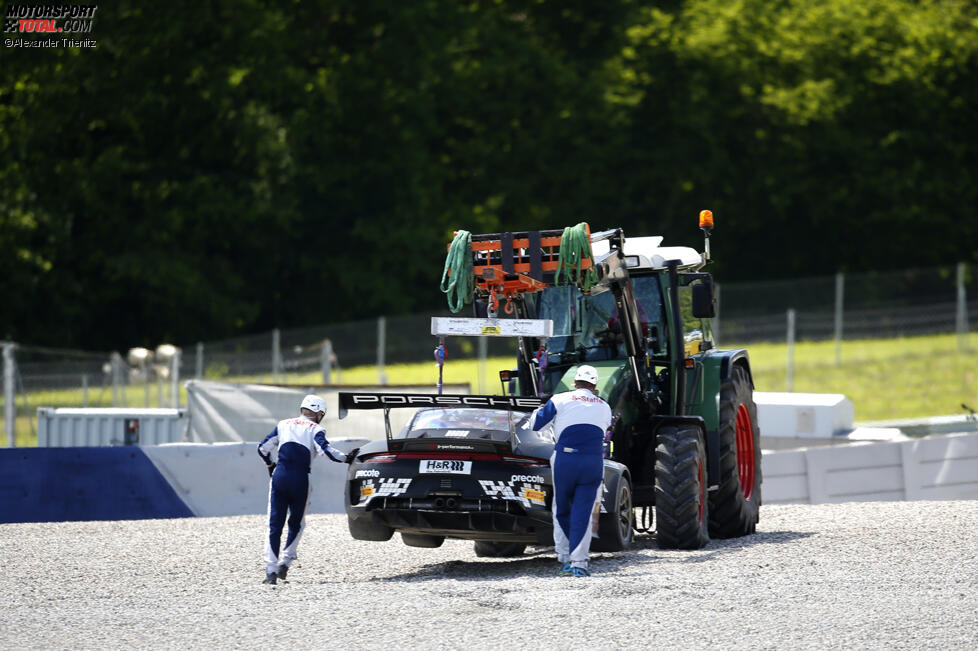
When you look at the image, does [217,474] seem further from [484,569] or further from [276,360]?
[276,360]

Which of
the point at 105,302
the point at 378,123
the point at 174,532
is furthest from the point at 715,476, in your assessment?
the point at 378,123

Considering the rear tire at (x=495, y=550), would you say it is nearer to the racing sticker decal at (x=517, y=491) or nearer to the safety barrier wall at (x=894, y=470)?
the racing sticker decal at (x=517, y=491)

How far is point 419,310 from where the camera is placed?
45.8 meters

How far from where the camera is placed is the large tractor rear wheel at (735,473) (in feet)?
45.4

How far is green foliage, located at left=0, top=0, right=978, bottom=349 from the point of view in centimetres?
4050

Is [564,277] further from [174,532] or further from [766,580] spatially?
[174,532]

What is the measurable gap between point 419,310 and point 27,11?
14428mm

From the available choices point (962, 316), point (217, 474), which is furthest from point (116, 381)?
point (962, 316)

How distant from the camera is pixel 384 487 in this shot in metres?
11.7

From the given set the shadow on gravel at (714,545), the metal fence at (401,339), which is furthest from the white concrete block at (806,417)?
the shadow on gravel at (714,545)

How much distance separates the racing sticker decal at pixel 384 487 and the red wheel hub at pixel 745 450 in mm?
4534

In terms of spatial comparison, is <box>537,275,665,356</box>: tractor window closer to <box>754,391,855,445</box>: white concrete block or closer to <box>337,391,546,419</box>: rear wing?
<box>337,391,546,419</box>: rear wing

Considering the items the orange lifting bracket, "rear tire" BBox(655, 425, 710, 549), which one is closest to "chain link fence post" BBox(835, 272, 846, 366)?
"rear tire" BBox(655, 425, 710, 549)

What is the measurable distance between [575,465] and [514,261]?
81.6 inches
